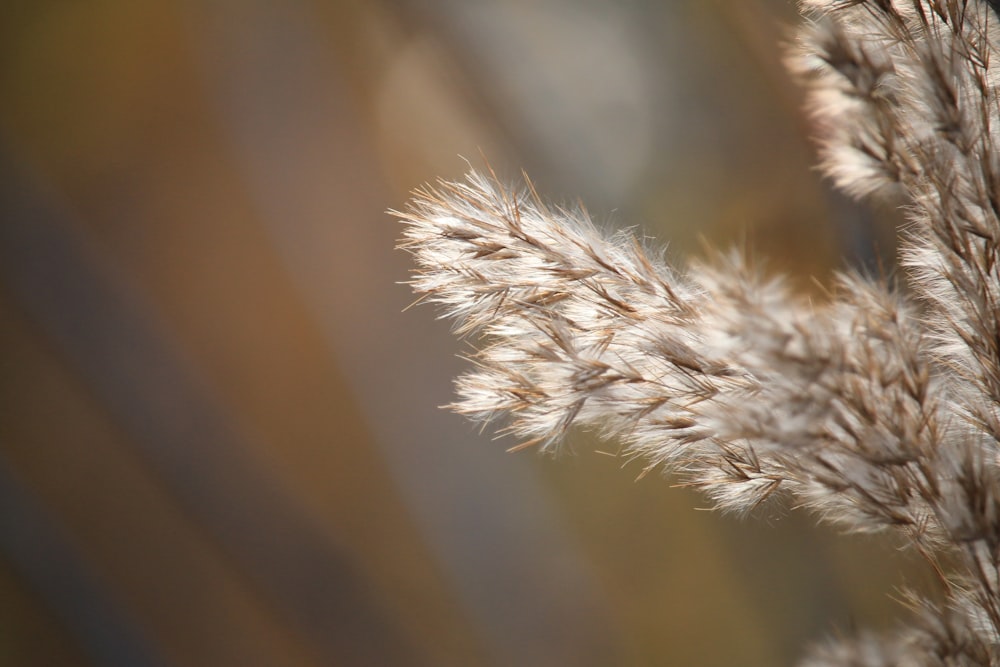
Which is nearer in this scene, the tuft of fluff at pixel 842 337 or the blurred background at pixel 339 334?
the tuft of fluff at pixel 842 337

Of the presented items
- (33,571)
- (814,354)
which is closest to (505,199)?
(814,354)

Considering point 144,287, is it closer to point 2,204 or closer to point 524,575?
point 2,204

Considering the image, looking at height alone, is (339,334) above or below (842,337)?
above

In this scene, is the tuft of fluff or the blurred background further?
the blurred background
